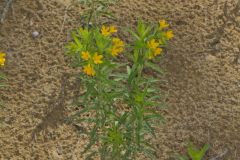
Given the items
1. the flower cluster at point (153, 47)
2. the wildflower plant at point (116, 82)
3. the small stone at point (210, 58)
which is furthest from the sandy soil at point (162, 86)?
the flower cluster at point (153, 47)

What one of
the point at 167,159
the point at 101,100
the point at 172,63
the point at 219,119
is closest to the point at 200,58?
the point at 172,63

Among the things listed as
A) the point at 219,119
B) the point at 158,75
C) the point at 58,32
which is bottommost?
the point at 219,119

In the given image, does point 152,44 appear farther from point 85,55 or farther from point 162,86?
point 162,86

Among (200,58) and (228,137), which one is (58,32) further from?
(228,137)

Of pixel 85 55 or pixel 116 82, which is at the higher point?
pixel 85 55

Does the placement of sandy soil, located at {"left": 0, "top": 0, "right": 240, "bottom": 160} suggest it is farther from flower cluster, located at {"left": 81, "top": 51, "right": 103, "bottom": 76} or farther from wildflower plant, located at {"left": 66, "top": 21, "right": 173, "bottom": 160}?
flower cluster, located at {"left": 81, "top": 51, "right": 103, "bottom": 76}

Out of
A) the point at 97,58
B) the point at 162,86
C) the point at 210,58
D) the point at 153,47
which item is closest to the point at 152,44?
the point at 153,47
